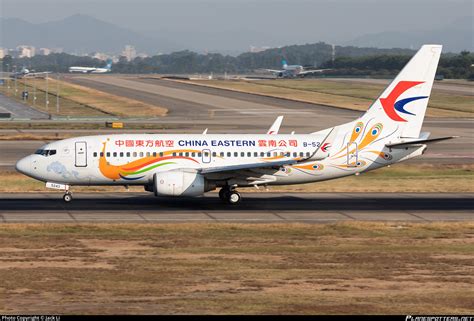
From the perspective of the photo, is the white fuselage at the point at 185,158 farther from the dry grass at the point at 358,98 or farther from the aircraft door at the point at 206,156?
the dry grass at the point at 358,98

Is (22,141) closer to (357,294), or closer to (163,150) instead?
(163,150)

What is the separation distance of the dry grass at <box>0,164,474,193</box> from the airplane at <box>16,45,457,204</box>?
6.68 meters

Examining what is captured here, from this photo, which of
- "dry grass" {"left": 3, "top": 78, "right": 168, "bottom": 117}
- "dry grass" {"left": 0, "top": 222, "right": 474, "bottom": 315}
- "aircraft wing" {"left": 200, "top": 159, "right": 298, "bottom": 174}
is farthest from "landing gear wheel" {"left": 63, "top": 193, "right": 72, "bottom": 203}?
"dry grass" {"left": 3, "top": 78, "right": 168, "bottom": 117}

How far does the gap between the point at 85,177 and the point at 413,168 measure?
96.0ft

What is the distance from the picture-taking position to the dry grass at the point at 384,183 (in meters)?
57.3

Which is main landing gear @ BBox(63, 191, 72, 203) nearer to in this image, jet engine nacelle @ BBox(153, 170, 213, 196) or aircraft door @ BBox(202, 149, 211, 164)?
jet engine nacelle @ BBox(153, 170, 213, 196)

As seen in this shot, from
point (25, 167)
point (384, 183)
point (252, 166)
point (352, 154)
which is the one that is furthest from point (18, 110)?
point (252, 166)

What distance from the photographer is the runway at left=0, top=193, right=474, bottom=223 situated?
45.3 m

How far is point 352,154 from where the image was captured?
166 feet

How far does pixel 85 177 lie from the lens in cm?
4925

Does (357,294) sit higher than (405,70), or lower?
lower

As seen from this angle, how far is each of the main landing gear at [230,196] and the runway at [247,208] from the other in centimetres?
52

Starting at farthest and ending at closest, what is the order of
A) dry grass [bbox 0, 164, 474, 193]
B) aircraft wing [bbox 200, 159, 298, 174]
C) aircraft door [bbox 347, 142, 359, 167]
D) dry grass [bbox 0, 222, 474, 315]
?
dry grass [bbox 0, 164, 474, 193] → aircraft door [bbox 347, 142, 359, 167] → aircraft wing [bbox 200, 159, 298, 174] → dry grass [bbox 0, 222, 474, 315]

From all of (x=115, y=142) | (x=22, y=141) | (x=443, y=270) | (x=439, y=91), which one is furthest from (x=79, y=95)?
(x=443, y=270)
